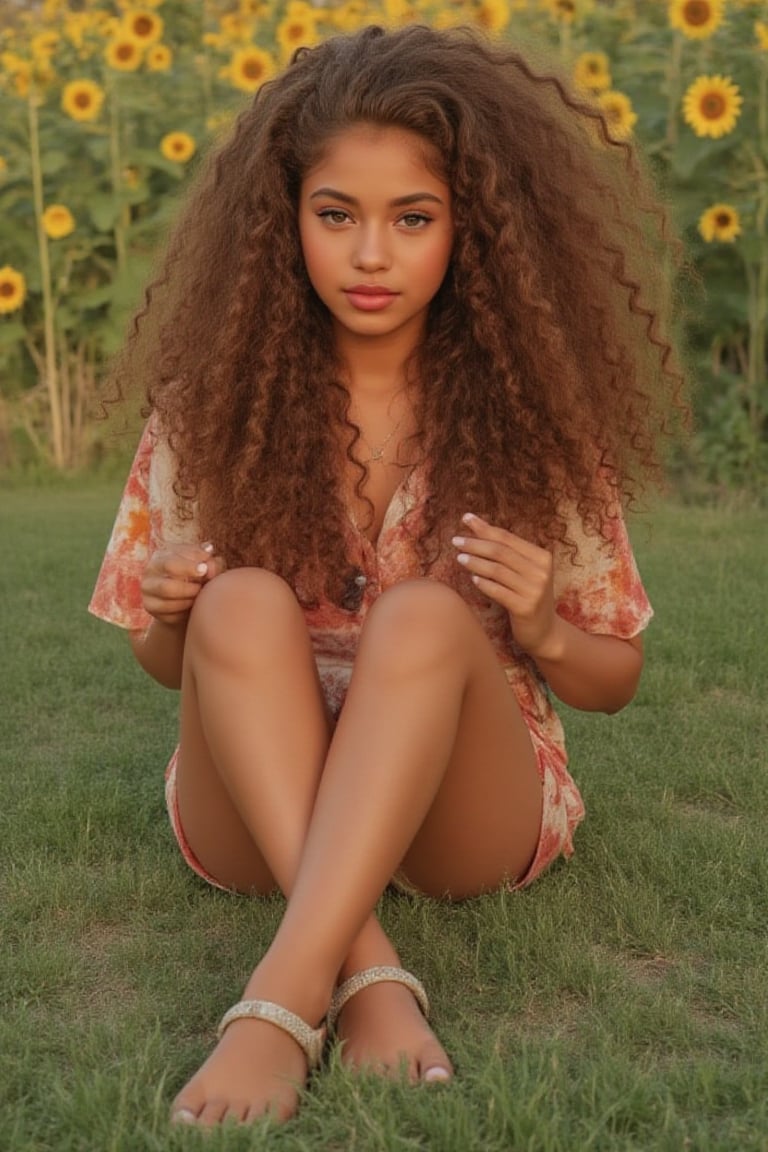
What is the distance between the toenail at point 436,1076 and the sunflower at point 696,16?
497 cm

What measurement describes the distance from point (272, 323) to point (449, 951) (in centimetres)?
98

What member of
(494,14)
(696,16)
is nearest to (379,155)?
(696,16)

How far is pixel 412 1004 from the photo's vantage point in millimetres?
2043

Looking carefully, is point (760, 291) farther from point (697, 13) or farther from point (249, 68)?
point (249, 68)

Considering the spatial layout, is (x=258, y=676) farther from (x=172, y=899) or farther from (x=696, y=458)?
(x=696, y=458)

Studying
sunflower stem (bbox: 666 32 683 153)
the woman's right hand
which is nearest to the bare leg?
the woman's right hand

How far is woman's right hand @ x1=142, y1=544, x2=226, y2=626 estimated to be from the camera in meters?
2.34

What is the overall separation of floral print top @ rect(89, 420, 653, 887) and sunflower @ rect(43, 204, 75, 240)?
455 cm

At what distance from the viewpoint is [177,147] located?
23.0 ft

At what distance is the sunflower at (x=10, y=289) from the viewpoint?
6992 mm

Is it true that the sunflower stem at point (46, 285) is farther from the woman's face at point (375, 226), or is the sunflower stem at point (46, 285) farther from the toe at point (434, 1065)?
the toe at point (434, 1065)

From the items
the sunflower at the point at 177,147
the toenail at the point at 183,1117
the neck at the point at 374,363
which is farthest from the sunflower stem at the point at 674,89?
the toenail at the point at 183,1117

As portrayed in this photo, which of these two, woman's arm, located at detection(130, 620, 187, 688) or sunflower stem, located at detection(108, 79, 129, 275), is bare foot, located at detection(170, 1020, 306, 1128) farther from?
sunflower stem, located at detection(108, 79, 129, 275)

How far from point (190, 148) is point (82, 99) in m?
0.50
